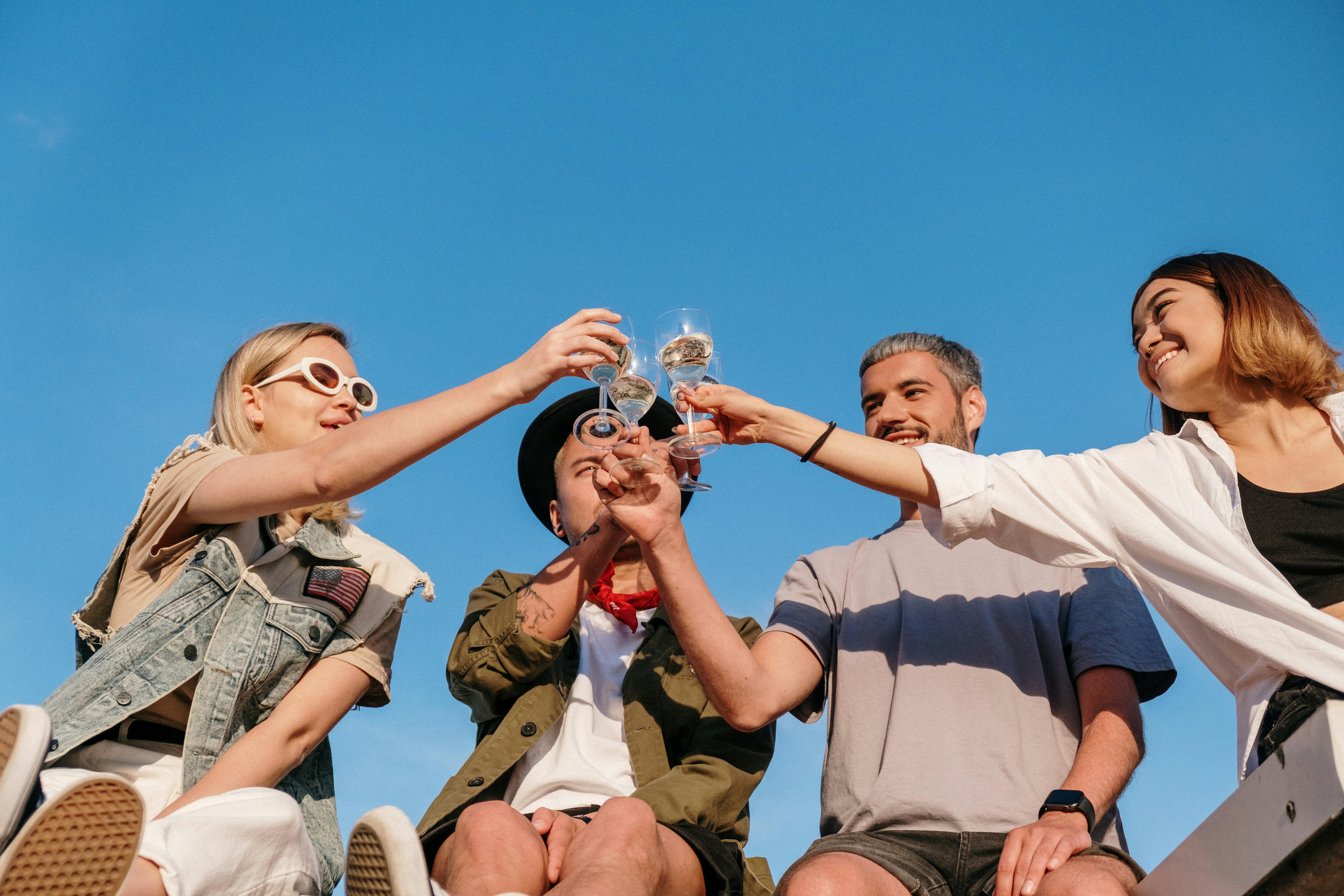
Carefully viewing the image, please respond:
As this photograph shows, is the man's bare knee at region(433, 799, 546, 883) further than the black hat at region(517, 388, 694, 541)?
No

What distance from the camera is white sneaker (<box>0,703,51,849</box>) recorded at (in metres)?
2.78

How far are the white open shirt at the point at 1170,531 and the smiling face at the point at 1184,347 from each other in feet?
0.52

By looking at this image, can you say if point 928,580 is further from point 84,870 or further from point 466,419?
point 84,870

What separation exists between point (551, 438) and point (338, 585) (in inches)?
63.5

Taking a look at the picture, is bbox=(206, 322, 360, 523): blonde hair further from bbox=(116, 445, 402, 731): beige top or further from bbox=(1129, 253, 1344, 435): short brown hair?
bbox=(1129, 253, 1344, 435): short brown hair

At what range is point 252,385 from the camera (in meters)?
5.18

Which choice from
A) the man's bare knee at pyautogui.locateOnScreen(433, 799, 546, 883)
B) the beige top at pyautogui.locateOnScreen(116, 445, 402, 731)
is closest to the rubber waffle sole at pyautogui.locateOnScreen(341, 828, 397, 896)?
the man's bare knee at pyautogui.locateOnScreen(433, 799, 546, 883)

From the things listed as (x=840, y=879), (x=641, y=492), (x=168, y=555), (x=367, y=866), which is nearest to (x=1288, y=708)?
(x=840, y=879)

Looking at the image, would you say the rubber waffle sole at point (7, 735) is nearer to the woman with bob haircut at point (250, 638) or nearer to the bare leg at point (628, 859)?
the woman with bob haircut at point (250, 638)

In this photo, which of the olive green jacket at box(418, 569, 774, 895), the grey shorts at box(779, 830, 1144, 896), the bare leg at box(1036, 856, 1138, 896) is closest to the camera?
the bare leg at box(1036, 856, 1138, 896)

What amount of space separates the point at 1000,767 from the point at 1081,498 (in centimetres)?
104

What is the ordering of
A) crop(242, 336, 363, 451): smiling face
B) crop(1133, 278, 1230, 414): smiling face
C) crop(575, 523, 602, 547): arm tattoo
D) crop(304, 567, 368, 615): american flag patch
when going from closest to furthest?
crop(1133, 278, 1230, 414): smiling face
crop(304, 567, 368, 615): american flag patch
crop(575, 523, 602, 547): arm tattoo
crop(242, 336, 363, 451): smiling face

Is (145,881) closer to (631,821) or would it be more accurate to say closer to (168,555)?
(631,821)

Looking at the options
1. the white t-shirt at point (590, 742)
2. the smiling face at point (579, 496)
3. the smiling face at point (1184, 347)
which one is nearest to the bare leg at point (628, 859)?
the white t-shirt at point (590, 742)
